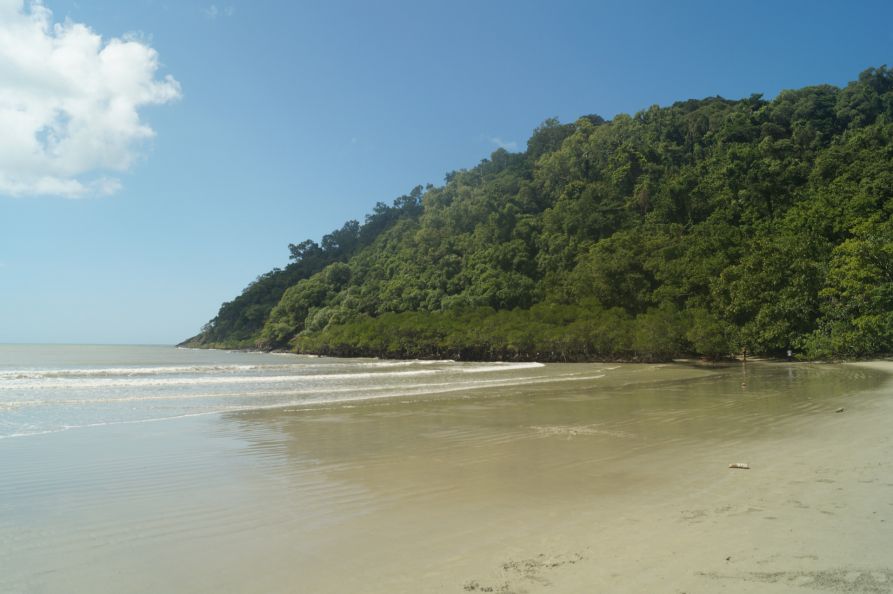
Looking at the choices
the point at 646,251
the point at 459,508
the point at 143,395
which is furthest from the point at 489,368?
the point at 459,508

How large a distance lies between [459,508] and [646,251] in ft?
204

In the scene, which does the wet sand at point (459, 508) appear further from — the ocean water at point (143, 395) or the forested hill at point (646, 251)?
the forested hill at point (646, 251)

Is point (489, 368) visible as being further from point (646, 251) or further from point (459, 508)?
point (459, 508)

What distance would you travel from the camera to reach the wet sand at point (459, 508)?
4.05 metres

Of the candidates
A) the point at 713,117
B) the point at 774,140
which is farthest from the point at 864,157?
the point at 713,117

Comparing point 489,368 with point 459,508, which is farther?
point 489,368

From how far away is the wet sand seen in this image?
4.05 meters

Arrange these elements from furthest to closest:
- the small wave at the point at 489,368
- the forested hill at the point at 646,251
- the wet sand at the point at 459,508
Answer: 1. the forested hill at the point at 646,251
2. the small wave at the point at 489,368
3. the wet sand at the point at 459,508

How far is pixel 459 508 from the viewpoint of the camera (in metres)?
5.80

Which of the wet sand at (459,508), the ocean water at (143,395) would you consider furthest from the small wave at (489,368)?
the wet sand at (459,508)

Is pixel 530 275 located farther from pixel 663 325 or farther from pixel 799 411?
pixel 799 411

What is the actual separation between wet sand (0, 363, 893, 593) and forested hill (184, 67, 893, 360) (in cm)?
3357

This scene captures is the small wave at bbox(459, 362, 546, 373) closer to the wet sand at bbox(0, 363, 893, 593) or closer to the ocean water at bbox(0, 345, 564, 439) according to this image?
the ocean water at bbox(0, 345, 564, 439)

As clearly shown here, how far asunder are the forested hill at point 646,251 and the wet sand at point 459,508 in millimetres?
33566
